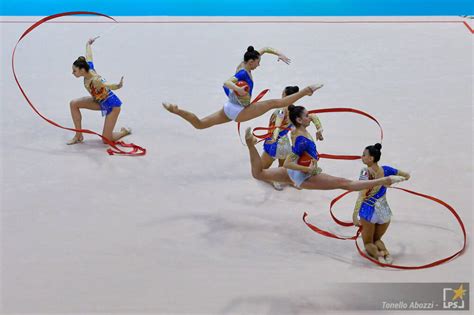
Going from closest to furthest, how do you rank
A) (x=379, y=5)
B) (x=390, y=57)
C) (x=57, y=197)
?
(x=57, y=197) < (x=390, y=57) < (x=379, y=5)

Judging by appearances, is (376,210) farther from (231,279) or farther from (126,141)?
(126,141)

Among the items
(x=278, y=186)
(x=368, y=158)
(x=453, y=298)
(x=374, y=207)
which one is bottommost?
(x=453, y=298)

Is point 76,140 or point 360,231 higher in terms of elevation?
point 76,140

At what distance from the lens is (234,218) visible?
5.52 m

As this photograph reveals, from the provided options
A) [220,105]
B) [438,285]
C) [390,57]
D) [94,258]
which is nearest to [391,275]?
[438,285]

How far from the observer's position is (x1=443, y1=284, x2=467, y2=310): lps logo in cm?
448

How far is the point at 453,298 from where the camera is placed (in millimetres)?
4527

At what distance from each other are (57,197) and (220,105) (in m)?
2.39

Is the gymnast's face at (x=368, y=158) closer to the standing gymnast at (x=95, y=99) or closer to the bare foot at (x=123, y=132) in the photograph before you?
the standing gymnast at (x=95, y=99)

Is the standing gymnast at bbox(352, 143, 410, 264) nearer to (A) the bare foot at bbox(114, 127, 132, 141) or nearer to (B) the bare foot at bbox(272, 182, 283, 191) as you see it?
(B) the bare foot at bbox(272, 182, 283, 191)

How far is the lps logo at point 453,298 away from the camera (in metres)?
4.48

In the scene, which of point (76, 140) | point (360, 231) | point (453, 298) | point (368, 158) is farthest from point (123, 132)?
point (453, 298)

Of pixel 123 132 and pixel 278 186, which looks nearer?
pixel 278 186

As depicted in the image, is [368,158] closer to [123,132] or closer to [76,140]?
[123,132]
